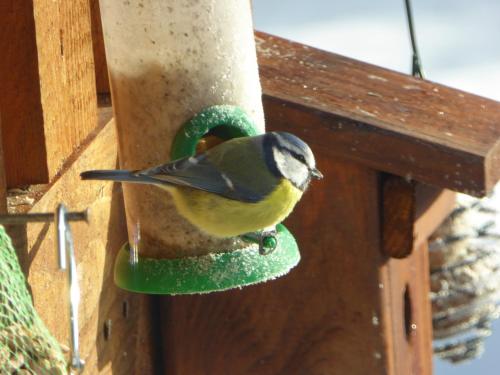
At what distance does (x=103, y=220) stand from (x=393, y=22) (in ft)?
12.4

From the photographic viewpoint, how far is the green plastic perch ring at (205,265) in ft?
6.61

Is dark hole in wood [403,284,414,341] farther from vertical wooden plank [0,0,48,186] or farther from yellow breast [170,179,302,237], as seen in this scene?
vertical wooden plank [0,0,48,186]

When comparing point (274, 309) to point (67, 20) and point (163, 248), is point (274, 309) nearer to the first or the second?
point (163, 248)

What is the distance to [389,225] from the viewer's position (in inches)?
90.9

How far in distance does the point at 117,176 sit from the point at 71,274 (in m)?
0.61

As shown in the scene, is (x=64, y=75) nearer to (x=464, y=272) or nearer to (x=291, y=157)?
(x=291, y=157)

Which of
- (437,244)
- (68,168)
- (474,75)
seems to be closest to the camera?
(68,168)

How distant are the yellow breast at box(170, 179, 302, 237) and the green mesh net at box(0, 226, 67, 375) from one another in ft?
1.94

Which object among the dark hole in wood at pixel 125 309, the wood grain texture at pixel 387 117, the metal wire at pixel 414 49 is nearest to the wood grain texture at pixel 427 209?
the wood grain texture at pixel 387 117

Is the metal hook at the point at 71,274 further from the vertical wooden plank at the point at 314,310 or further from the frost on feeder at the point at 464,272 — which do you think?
the frost on feeder at the point at 464,272

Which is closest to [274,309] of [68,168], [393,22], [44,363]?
[68,168]

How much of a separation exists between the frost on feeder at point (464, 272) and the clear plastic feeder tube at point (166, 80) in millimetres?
1114

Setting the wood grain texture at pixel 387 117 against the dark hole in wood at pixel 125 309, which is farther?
the dark hole in wood at pixel 125 309

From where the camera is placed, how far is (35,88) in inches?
70.9
